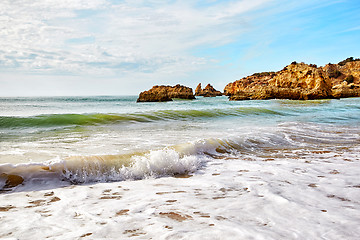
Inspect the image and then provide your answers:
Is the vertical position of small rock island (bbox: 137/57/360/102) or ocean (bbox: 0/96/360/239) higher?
small rock island (bbox: 137/57/360/102)

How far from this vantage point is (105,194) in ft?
9.45

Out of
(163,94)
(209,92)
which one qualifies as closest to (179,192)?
(163,94)

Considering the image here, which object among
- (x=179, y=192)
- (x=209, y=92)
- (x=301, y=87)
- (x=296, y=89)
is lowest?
(x=179, y=192)

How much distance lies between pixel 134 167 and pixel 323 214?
2551 millimetres

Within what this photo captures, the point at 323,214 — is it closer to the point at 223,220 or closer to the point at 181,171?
the point at 223,220

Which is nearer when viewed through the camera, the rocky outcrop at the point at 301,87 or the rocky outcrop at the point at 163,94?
the rocky outcrop at the point at 301,87

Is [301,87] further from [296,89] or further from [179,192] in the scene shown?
[179,192]

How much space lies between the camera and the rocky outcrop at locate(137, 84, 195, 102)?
42.4 meters

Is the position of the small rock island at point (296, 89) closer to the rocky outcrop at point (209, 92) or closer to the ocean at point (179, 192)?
the ocean at point (179, 192)

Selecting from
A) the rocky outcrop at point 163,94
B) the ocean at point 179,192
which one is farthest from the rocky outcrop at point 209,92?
the ocean at point 179,192

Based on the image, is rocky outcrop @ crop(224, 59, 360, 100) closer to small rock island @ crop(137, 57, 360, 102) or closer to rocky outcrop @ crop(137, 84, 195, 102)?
small rock island @ crop(137, 57, 360, 102)

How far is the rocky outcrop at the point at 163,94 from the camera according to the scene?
139 ft

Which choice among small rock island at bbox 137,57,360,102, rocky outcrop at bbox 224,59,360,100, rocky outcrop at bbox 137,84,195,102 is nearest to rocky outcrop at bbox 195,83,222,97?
rocky outcrop at bbox 137,84,195,102

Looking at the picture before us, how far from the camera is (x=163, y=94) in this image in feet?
143
